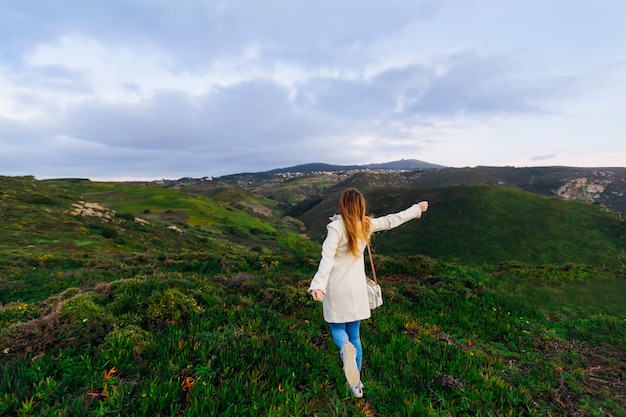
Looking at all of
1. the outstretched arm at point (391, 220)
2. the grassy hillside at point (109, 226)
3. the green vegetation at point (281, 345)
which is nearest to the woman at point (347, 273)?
the outstretched arm at point (391, 220)

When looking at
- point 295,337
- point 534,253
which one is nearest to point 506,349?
point 295,337

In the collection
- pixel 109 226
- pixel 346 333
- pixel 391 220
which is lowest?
pixel 109 226

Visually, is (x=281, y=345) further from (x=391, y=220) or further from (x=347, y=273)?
(x=391, y=220)

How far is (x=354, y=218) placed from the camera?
459 centimetres

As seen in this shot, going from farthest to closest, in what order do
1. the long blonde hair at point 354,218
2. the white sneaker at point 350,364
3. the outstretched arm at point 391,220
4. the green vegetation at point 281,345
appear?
the outstretched arm at point 391,220 < the long blonde hair at point 354,218 < the white sneaker at point 350,364 < the green vegetation at point 281,345

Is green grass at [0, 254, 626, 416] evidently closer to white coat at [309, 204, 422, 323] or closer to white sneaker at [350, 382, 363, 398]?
white sneaker at [350, 382, 363, 398]

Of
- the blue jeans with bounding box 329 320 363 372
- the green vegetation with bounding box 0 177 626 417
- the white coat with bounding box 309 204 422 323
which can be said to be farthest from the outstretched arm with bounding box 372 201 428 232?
the green vegetation with bounding box 0 177 626 417

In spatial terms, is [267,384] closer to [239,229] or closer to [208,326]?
[208,326]

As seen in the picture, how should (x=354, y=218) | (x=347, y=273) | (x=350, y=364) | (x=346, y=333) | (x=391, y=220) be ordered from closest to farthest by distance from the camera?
(x=350, y=364), (x=354, y=218), (x=347, y=273), (x=346, y=333), (x=391, y=220)

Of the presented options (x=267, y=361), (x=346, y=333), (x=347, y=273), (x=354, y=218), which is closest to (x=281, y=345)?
(x=267, y=361)

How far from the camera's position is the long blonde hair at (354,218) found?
4.58 metres

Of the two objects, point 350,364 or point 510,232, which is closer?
point 350,364

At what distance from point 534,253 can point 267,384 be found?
57.4m

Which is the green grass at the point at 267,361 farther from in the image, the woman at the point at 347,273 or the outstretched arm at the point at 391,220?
the outstretched arm at the point at 391,220
